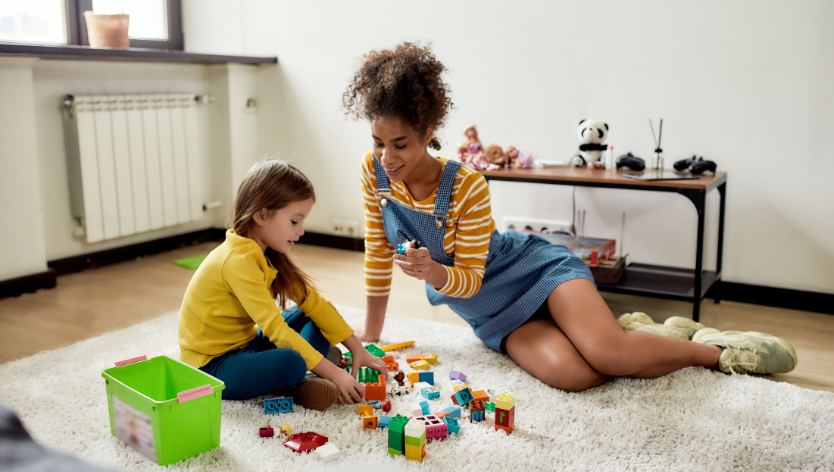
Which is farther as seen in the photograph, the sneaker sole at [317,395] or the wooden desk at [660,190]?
the wooden desk at [660,190]

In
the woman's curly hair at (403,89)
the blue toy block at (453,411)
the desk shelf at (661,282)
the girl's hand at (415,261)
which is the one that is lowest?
the blue toy block at (453,411)

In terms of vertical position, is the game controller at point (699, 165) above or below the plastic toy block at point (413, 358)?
above

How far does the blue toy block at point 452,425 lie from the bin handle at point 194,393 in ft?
1.58

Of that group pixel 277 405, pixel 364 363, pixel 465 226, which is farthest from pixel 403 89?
pixel 277 405

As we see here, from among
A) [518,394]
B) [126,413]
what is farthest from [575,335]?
[126,413]

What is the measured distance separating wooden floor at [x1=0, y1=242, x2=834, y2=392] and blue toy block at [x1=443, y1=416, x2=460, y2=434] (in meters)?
0.75

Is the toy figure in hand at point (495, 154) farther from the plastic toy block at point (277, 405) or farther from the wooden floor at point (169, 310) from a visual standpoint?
the plastic toy block at point (277, 405)

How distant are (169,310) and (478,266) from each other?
116 cm

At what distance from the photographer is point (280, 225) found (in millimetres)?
1456

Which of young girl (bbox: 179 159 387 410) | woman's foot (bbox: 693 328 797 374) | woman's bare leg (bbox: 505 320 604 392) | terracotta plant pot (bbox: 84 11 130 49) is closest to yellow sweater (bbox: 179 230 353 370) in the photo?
young girl (bbox: 179 159 387 410)

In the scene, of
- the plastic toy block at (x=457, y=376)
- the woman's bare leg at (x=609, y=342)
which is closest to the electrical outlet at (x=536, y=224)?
the woman's bare leg at (x=609, y=342)

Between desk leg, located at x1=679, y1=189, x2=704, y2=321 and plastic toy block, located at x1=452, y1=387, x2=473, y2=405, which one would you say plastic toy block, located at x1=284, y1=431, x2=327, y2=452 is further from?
desk leg, located at x1=679, y1=189, x2=704, y2=321

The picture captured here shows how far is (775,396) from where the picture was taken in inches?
61.4

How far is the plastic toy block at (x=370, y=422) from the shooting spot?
Result: 137 cm
